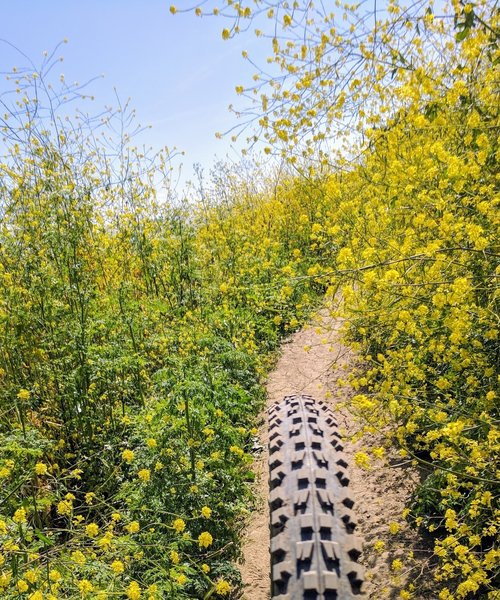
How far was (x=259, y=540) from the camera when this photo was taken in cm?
260

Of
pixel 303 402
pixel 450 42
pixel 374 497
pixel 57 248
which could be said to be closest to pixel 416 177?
pixel 450 42

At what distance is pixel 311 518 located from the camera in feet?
5.27

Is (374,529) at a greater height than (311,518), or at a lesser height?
lesser

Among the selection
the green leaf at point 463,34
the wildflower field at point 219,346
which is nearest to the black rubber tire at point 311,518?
the wildflower field at point 219,346

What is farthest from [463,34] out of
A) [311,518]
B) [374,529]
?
[374,529]

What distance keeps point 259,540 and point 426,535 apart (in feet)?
2.98

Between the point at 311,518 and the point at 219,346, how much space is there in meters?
2.76

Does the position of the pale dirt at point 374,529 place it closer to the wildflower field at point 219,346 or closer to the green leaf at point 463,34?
the wildflower field at point 219,346

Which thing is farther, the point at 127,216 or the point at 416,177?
the point at 127,216

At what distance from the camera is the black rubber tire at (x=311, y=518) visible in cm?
143

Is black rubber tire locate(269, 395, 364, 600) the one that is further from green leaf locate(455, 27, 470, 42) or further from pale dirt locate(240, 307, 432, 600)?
green leaf locate(455, 27, 470, 42)

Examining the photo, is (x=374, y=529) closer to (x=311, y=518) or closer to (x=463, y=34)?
(x=311, y=518)

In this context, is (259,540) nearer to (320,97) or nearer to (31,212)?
(320,97)

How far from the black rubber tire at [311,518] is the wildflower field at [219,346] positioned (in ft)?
1.30
